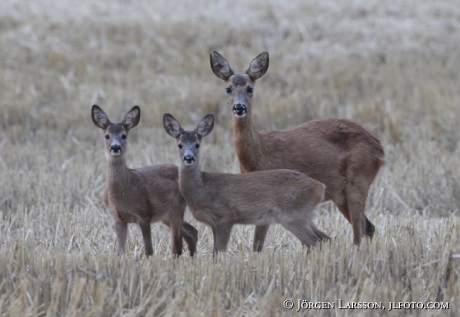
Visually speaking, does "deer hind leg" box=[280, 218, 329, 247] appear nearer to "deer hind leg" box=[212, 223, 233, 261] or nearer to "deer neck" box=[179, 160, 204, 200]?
"deer hind leg" box=[212, 223, 233, 261]

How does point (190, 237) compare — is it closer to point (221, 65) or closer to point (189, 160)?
point (189, 160)

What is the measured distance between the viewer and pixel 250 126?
313 inches

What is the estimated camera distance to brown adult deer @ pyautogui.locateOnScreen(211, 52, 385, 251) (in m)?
7.94

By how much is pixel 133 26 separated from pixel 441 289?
14.8 metres

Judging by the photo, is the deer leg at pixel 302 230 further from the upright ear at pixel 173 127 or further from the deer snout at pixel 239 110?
the upright ear at pixel 173 127

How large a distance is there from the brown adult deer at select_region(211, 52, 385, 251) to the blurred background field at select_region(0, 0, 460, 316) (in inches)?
21.1

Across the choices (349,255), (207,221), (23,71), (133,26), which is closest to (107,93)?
(23,71)

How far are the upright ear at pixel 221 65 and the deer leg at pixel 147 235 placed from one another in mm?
1822

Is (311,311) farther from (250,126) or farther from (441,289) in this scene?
(250,126)

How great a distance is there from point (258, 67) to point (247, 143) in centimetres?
94

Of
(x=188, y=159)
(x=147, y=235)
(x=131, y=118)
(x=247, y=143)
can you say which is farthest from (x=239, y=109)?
(x=147, y=235)

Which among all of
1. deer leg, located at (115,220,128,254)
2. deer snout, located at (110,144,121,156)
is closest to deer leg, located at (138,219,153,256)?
deer leg, located at (115,220,128,254)

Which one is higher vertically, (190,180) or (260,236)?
(190,180)

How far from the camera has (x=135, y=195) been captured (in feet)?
24.9
